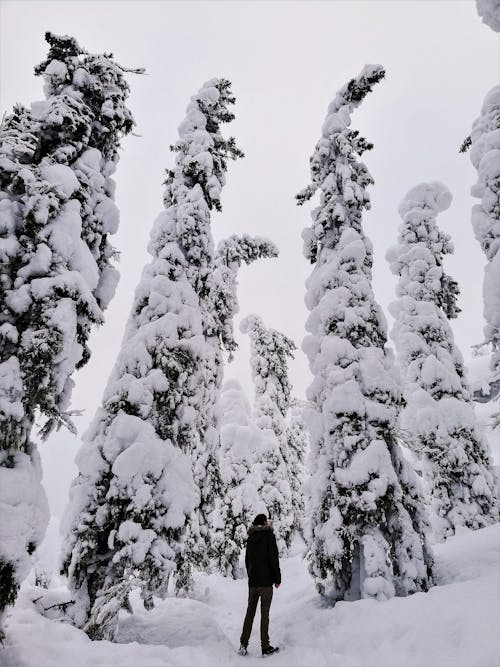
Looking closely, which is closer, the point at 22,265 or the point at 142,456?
the point at 22,265

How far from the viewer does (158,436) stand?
8172 mm

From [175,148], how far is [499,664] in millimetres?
13671

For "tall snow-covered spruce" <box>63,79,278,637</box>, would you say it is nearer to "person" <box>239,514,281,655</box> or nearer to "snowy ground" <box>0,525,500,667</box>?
"snowy ground" <box>0,525,500,667</box>

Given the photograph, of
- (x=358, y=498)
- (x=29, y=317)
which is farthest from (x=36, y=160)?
(x=358, y=498)

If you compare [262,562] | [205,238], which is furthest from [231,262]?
[262,562]

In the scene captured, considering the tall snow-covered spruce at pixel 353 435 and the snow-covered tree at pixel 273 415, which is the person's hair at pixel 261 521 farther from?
the snow-covered tree at pixel 273 415

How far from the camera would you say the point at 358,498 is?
779 centimetres

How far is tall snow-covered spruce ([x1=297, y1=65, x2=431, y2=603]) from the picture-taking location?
7684 millimetres

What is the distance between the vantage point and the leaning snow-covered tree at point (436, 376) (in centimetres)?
1302

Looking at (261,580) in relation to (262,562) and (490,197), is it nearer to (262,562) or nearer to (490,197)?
(262,562)

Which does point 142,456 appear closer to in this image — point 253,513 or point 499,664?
point 499,664

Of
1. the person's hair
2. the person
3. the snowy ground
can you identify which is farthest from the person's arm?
the snowy ground

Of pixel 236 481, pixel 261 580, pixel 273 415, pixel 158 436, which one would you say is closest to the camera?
pixel 261 580

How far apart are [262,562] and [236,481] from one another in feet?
44.9
